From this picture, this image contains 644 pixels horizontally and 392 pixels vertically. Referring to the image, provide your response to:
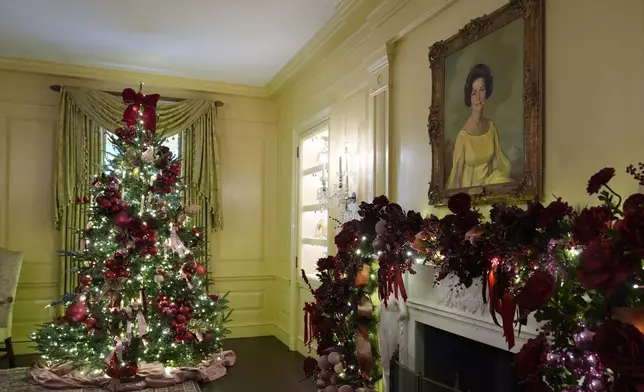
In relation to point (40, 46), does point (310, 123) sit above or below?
below

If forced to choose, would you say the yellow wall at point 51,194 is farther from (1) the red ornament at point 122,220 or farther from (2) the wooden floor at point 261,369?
(1) the red ornament at point 122,220

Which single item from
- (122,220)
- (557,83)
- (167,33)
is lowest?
(122,220)

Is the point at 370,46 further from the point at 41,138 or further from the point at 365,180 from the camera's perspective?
the point at 41,138

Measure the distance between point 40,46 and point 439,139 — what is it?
3.91 metres

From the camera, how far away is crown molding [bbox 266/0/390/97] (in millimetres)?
3686

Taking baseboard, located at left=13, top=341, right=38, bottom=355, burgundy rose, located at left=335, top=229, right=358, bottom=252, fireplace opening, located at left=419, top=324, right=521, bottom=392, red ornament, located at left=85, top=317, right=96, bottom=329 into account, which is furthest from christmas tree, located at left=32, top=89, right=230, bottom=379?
fireplace opening, located at left=419, top=324, right=521, bottom=392

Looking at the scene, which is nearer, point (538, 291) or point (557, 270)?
point (538, 291)

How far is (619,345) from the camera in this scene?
137 cm

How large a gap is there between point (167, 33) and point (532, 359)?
154 inches

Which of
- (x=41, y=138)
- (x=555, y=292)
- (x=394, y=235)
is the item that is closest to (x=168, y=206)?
(x=41, y=138)

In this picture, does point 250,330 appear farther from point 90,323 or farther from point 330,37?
point 330,37

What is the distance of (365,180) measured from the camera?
382 centimetres

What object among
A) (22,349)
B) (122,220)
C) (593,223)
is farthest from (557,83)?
(22,349)

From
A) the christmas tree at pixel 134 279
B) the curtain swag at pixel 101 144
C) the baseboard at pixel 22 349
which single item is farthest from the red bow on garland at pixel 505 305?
the baseboard at pixel 22 349
